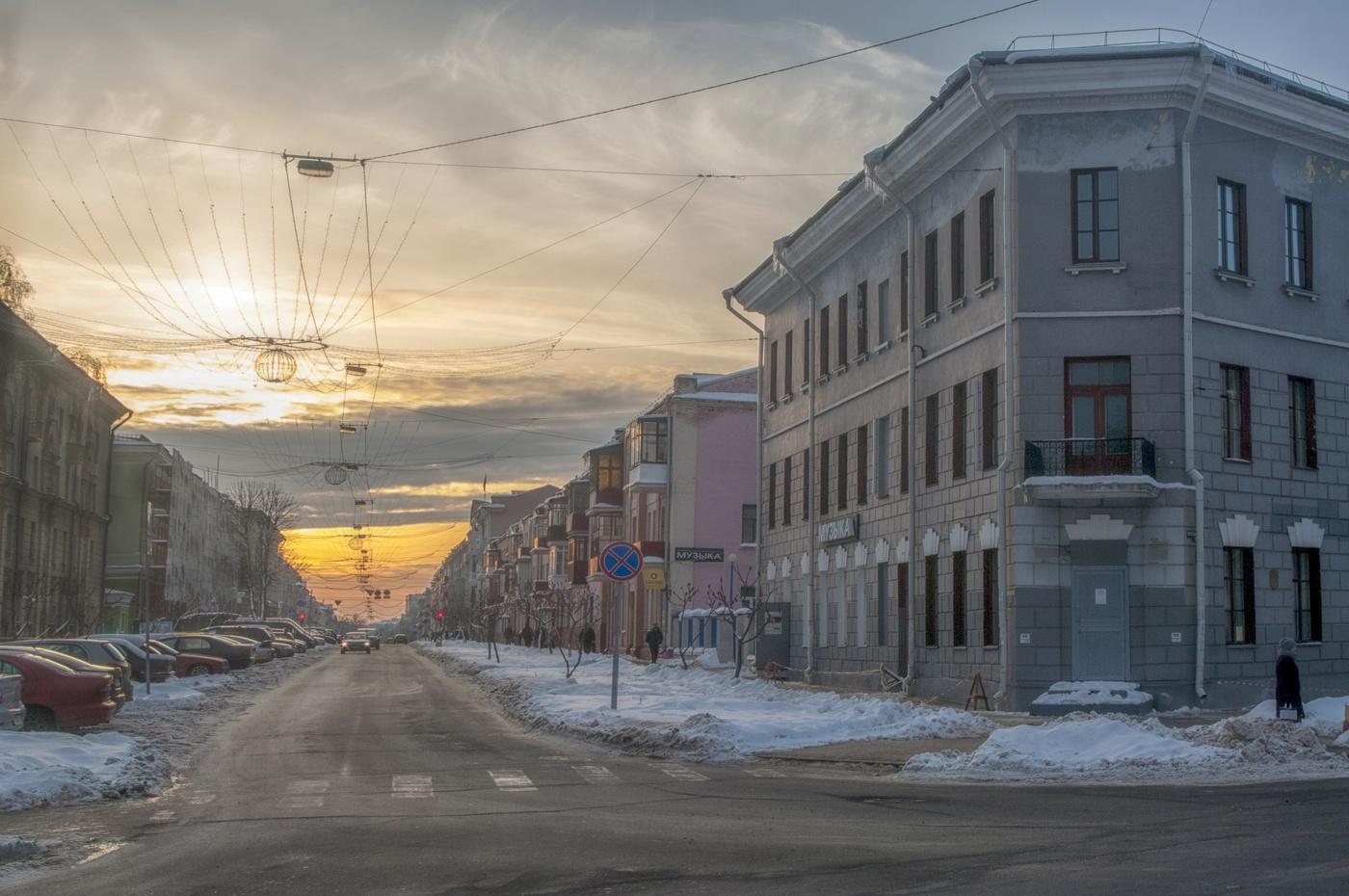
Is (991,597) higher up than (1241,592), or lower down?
lower down

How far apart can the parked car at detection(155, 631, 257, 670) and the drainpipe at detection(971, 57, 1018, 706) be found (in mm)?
27087

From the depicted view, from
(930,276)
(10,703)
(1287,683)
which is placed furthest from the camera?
(930,276)

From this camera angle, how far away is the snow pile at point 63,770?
12570 millimetres

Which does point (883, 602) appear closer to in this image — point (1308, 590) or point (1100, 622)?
point (1100, 622)

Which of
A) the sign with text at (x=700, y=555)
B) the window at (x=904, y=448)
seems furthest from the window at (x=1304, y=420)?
the sign with text at (x=700, y=555)

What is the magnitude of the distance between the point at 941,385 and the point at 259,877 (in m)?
21.2

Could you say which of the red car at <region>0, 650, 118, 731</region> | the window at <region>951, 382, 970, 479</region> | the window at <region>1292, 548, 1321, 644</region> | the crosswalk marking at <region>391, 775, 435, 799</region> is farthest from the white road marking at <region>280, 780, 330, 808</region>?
the window at <region>1292, 548, 1321, 644</region>

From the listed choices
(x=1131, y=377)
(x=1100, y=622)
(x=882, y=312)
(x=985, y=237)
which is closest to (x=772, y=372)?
(x=882, y=312)

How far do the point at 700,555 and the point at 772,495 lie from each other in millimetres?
14540

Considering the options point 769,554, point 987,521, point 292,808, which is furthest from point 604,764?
point 769,554

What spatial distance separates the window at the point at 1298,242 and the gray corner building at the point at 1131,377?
0.05m

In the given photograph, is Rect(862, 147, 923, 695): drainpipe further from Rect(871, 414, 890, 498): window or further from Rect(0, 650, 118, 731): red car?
Rect(0, 650, 118, 731): red car

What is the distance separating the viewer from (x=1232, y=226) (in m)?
25.3

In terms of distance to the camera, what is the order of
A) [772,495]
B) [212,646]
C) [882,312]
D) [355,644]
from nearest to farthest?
[882,312] → [772,495] → [212,646] → [355,644]
